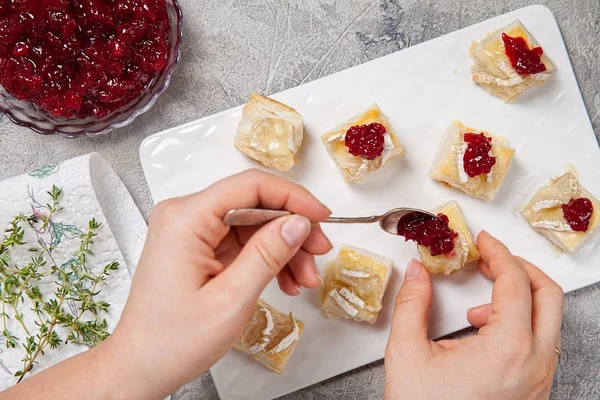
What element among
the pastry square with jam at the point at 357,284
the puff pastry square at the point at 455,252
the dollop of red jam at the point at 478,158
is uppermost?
the dollop of red jam at the point at 478,158

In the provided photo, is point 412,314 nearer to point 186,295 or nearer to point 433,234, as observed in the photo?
point 433,234

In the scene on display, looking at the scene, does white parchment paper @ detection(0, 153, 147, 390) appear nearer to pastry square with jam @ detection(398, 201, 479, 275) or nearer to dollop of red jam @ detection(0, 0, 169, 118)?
dollop of red jam @ detection(0, 0, 169, 118)

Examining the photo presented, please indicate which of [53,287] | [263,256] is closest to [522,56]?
[263,256]

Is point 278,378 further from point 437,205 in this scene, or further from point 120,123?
point 120,123

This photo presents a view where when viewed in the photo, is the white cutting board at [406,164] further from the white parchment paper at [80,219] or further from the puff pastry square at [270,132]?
the white parchment paper at [80,219]

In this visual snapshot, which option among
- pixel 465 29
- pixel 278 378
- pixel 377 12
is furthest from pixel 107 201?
pixel 465 29

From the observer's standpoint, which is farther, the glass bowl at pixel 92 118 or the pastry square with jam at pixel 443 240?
the glass bowl at pixel 92 118

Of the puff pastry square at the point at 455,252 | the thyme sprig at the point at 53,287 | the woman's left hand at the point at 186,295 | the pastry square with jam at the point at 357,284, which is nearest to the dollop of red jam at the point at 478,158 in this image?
the puff pastry square at the point at 455,252
